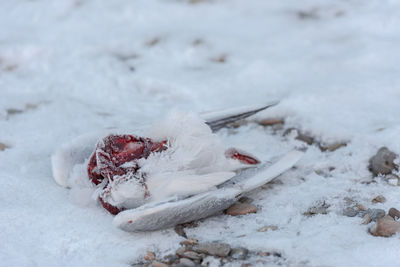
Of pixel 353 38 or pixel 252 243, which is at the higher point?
pixel 353 38

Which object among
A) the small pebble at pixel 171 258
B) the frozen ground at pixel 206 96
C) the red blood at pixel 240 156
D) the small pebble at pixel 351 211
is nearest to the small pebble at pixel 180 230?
the frozen ground at pixel 206 96

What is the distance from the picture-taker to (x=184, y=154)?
2.06 metres

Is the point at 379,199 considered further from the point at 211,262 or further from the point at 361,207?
the point at 211,262

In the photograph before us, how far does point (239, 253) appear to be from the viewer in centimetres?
172

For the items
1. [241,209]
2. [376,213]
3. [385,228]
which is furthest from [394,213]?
[241,209]

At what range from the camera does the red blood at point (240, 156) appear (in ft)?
7.34

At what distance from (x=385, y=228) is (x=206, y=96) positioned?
1729 mm

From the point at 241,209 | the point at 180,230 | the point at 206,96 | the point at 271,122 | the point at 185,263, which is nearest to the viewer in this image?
the point at 185,263

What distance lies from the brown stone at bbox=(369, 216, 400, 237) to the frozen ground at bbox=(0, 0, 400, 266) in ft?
0.09

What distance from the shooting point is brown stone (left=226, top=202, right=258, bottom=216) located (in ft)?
6.62

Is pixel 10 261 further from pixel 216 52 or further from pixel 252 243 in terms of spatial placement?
pixel 216 52

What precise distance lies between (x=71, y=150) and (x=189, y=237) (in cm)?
82

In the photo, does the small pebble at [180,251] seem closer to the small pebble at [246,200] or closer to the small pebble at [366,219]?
the small pebble at [246,200]

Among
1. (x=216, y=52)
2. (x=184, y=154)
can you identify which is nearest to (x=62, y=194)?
(x=184, y=154)
